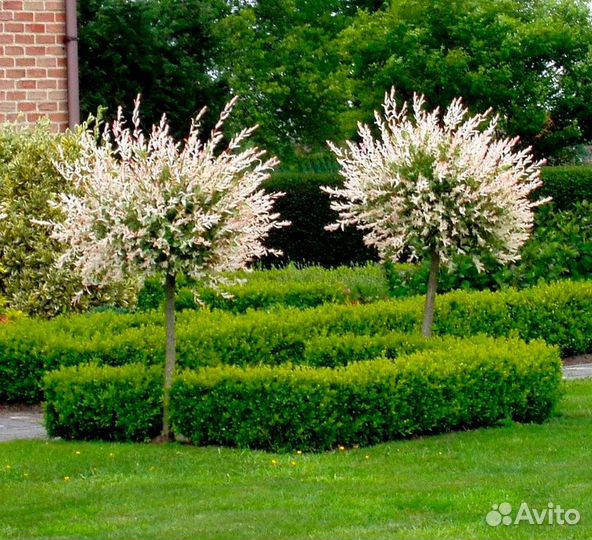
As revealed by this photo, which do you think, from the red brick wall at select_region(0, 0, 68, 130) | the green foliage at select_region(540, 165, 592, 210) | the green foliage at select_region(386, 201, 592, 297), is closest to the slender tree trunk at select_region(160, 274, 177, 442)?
the green foliage at select_region(386, 201, 592, 297)

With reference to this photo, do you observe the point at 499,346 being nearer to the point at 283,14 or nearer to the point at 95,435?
the point at 95,435

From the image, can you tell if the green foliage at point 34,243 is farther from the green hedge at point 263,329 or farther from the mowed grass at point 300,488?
the mowed grass at point 300,488

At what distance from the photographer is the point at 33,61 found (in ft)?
51.8

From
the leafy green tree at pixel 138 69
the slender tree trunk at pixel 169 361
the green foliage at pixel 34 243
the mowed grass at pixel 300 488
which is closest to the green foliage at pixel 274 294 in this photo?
the green foliage at pixel 34 243

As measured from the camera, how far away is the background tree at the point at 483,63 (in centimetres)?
2709

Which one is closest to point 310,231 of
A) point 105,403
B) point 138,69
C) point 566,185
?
point 566,185

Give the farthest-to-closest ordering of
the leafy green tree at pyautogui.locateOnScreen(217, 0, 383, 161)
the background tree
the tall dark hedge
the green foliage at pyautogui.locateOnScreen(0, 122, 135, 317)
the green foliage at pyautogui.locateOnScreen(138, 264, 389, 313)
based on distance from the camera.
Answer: the leafy green tree at pyautogui.locateOnScreen(217, 0, 383, 161) < the background tree < the tall dark hedge < the green foliage at pyautogui.locateOnScreen(138, 264, 389, 313) < the green foliage at pyautogui.locateOnScreen(0, 122, 135, 317)

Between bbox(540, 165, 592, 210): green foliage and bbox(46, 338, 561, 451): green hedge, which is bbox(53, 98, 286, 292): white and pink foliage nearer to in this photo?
bbox(46, 338, 561, 451): green hedge

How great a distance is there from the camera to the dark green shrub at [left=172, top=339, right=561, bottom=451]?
852 centimetres

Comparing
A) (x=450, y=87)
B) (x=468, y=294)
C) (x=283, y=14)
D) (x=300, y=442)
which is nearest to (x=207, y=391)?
(x=300, y=442)

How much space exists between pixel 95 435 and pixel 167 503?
240 centimetres
